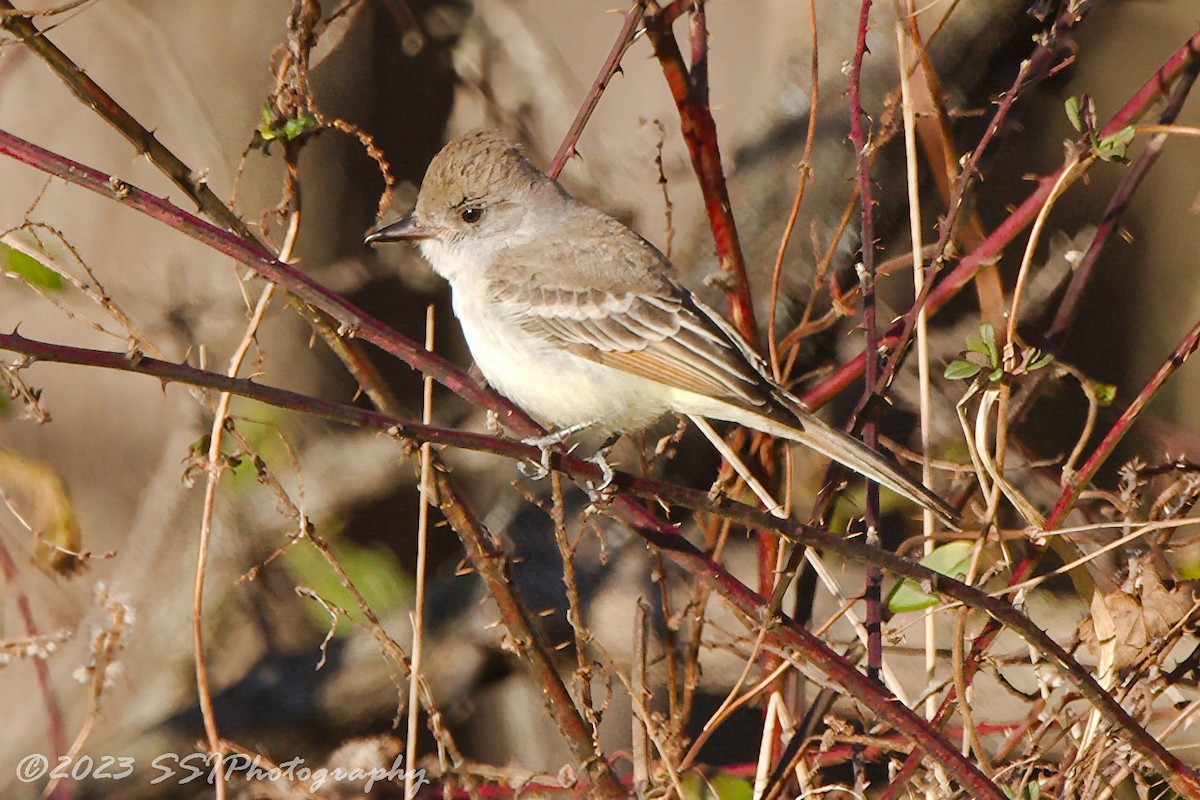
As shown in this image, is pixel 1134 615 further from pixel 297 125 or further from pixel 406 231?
pixel 297 125

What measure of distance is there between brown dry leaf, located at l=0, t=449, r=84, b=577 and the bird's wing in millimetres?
2183

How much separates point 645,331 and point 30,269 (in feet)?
6.21

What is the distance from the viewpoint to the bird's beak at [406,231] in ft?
11.6

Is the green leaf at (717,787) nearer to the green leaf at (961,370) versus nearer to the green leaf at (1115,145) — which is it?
the green leaf at (961,370)

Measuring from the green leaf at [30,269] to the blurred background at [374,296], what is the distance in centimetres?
82

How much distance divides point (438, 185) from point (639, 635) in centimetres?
165

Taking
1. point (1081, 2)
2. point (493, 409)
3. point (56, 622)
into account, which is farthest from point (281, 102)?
point (56, 622)

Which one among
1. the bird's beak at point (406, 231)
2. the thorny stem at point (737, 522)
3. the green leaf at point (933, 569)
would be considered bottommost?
the green leaf at point (933, 569)

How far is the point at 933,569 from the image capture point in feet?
9.46

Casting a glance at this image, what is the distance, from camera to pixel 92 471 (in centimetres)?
473

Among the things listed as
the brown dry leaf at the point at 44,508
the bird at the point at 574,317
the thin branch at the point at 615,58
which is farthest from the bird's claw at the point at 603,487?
the brown dry leaf at the point at 44,508

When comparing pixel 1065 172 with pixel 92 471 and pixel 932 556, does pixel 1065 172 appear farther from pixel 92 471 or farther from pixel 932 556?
pixel 92 471

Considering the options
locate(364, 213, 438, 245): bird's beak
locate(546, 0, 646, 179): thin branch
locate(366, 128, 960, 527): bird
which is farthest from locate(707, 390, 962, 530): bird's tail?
locate(364, 213, 438, 245): bird's beak

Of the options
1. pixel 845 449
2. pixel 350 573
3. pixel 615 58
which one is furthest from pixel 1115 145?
pixel 350 573
